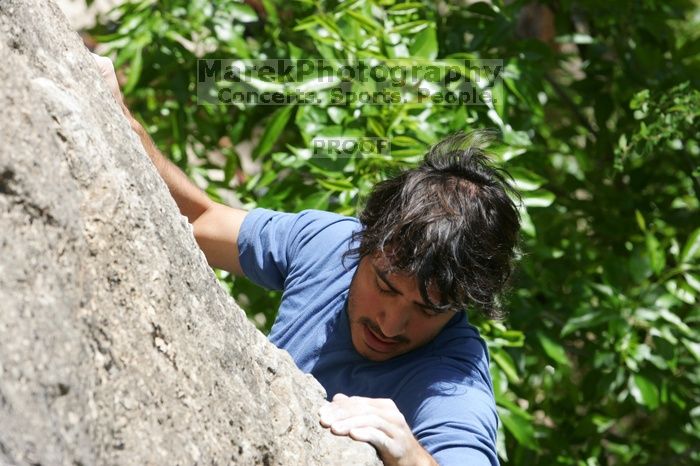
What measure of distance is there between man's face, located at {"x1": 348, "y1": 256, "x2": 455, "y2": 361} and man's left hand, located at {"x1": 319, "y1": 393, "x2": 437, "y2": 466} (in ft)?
1.07

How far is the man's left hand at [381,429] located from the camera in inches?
64.0

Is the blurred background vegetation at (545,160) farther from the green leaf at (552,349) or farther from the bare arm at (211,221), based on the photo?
the bare arm at (211,221)

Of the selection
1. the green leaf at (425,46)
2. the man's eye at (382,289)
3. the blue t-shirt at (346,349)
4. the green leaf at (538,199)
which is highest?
the man's eye at (382,289)

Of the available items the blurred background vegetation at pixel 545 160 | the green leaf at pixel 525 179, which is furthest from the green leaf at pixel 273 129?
the green leaf at pixel 525 179

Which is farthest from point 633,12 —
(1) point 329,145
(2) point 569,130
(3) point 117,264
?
(3) point 117,264

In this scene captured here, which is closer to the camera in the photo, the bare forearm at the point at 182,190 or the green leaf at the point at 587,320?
the bare forearm at the point at 182,190

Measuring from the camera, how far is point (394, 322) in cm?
196

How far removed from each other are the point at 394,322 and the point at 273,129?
118 centimetres

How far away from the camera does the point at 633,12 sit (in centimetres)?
359

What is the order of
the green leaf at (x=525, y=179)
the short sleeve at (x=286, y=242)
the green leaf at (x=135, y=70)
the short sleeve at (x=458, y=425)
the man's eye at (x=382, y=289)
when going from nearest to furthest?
the short sleeve at (x=458, y=425) → the man's eye at (x=382, y=289) → the short sleeve at (x=286, y=242) → the green leaf at (x=525, y=179) → the green leaf at (x=135, y=70)

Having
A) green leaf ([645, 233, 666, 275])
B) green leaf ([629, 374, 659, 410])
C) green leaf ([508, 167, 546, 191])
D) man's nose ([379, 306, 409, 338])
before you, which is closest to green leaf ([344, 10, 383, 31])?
green leaf ([508, 167, 546, 191])

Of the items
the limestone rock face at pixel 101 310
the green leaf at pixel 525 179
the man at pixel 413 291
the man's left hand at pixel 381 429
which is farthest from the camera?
the green leaf at pixel 525 179

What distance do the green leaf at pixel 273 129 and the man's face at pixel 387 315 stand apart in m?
1.00

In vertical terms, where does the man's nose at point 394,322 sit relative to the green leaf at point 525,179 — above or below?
above
